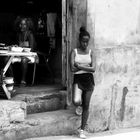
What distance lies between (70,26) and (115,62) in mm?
1110

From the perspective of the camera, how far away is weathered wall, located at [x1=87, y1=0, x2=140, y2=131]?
7312 mm

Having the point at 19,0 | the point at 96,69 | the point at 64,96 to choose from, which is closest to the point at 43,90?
the point at 64,96

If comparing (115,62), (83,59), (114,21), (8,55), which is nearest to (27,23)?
(8,55)

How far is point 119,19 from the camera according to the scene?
757 cm

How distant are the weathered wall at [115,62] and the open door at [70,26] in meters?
0.15

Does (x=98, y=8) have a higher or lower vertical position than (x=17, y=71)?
higher

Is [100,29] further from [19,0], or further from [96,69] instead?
[19,0]

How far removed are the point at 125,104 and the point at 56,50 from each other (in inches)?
96.4

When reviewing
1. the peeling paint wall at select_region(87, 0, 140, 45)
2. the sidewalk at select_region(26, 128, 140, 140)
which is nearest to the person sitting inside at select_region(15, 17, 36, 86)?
the peeling paint wall at select_region(87, 0, 140, 45)

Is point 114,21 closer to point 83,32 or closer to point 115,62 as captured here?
point 115,62

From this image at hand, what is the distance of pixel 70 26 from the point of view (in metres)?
7.32

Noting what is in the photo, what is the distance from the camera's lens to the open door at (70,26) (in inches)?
281

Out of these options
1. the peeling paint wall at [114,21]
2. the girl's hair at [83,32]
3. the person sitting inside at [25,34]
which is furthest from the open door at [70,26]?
the person sitting inside at [25,34]

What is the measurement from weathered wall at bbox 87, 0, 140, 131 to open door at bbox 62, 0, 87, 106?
146 millimetres
